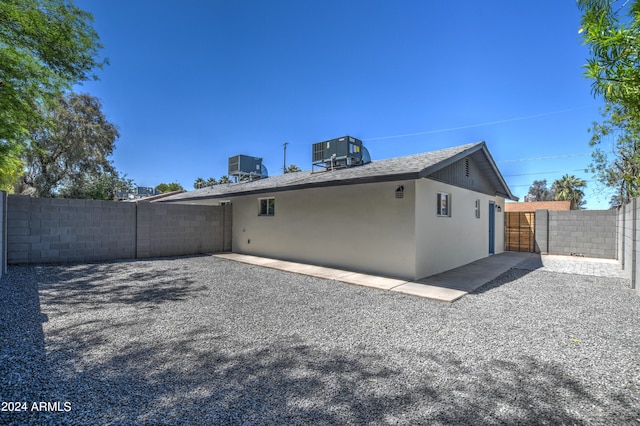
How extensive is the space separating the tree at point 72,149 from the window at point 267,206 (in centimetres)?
1327

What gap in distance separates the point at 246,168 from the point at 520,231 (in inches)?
550

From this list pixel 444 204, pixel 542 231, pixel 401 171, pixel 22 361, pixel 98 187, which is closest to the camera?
pixel 22 361

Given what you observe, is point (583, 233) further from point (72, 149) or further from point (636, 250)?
point (72, 149)

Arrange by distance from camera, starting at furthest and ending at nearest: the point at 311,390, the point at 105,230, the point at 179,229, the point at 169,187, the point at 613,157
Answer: the point at 169,187 → the point at 613,157 → the point at 179,229 → the point at 105,230 → the point at 311,390

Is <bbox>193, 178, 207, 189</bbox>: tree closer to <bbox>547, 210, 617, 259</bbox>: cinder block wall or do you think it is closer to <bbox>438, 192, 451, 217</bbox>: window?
<bbox>438, 192, 451, 217</bbox>: window

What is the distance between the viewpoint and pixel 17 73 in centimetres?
634

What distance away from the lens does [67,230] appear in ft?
28.7

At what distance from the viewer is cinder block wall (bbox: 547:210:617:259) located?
10727 mm

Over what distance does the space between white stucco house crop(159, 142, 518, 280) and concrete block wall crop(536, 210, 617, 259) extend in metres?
2.97

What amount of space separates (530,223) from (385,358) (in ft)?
43.6

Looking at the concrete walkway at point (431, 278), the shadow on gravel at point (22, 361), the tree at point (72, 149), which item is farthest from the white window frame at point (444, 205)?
the tree at point (72, 149)

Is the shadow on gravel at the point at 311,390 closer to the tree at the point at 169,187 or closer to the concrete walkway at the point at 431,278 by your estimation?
the concrete walkway at the point at 431,278

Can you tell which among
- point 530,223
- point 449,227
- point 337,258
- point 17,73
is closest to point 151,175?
point 17,73

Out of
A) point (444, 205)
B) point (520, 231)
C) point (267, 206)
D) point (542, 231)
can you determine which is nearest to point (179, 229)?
point (267, 206)
